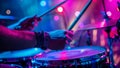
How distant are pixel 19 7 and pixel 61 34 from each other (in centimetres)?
141

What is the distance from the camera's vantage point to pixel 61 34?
131 centimetres

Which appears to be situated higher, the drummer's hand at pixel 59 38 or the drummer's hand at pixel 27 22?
the drummer's hand at pixel 27 22

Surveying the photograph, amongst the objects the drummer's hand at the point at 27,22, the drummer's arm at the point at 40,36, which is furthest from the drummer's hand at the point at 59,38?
the drummer's hand at the point at 27,22

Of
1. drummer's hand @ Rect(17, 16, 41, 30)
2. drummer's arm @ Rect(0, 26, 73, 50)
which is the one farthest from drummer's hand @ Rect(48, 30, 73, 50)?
drummer's hand @ Rect(17, 16, 41, 30)

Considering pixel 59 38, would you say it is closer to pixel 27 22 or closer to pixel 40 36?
pixel 40 36

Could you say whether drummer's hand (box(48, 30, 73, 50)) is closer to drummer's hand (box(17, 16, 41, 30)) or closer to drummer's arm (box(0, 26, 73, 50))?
drummer's arm (box(0, 26, 73, 50))

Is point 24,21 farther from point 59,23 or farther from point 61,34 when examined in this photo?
point 59,23

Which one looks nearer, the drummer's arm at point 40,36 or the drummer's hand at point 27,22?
the drummer's arm at point 40,36

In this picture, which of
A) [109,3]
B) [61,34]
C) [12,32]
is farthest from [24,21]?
[109,3]

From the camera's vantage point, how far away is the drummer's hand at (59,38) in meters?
1.31

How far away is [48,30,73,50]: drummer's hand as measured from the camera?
4.28ft

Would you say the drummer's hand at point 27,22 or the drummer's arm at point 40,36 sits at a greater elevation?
the drummer's hand at point 27,22

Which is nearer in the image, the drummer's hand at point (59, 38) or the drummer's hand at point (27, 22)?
the drummer's hand at point (59, 38)

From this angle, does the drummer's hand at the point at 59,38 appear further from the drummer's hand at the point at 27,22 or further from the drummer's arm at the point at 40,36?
the drummer's hand at the point at 27,22
